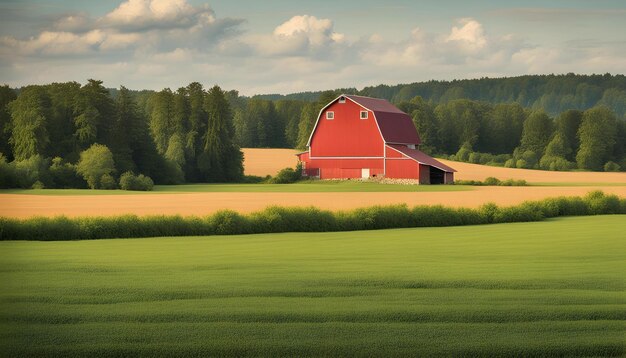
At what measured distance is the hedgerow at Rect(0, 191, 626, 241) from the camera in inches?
1088

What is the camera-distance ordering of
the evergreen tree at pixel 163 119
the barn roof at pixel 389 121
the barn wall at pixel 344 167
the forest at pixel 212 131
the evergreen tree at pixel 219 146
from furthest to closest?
the evergreen tree at pixel 163 119, the evergreen tree at pixel 219 146, the barn roof at pixel 389 121, the barn wall at pixel 344 167, the forest at pixel 212 131

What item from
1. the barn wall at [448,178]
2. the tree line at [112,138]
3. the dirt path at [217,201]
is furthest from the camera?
the barn wall at [448,178]

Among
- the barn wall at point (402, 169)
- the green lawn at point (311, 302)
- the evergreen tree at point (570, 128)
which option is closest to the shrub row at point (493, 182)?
the barn wall at point (402, 169)

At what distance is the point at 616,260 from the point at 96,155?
47257mm

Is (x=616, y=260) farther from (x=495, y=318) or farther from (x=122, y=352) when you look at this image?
(x=122, y=352)

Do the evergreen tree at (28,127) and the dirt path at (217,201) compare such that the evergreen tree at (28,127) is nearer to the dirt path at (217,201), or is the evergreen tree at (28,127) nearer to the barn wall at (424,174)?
the dirt path at (217,201)

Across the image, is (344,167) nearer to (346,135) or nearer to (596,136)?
(346,135)

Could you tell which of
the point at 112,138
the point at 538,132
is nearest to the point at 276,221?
the point at 112,138

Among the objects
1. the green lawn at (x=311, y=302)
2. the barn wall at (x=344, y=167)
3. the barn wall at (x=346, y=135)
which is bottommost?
the green lawn at (x=311, y=302)

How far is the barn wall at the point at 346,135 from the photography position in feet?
240

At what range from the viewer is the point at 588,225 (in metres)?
32.8

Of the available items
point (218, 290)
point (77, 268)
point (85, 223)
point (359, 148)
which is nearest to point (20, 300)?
point (218, 290)

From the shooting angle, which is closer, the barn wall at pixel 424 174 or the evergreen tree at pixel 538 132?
the barn wall at pixel 424 174

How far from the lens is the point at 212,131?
77.3 m
